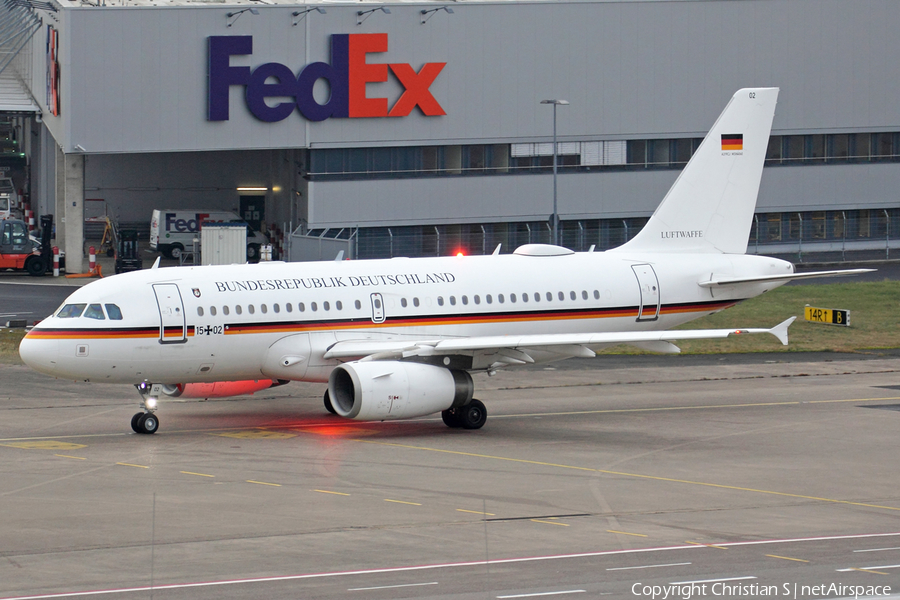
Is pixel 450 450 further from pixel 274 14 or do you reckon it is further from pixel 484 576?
pixel 274 14

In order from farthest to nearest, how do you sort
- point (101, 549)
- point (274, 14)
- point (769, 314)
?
point (274, 14) → point (769, 314) → point (101, 549)

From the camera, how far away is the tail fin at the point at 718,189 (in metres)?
40.2

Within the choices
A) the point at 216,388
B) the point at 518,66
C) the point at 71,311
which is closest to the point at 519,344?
the point at 216,388

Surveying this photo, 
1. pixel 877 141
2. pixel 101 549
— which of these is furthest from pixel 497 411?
pixel 877 141

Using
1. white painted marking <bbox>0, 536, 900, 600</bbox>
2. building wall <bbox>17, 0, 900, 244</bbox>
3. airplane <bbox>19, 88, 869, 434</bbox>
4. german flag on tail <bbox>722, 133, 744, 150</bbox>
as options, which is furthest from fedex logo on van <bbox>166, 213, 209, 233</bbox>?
white painted marking <bbox>0, 536, 900, 600</bbox>

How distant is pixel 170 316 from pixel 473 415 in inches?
326

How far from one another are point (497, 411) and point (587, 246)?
4464 centimetres

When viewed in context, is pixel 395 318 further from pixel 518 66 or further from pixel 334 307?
pixel 518 66

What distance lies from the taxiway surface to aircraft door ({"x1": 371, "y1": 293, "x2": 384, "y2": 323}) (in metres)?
2.92

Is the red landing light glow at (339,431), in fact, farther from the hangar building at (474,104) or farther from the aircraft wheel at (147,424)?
the hangar building at (474,104)

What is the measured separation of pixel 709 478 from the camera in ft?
89.9

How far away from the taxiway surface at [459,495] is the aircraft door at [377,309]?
292 centimetres

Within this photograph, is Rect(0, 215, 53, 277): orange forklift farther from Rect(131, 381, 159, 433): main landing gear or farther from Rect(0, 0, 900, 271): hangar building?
Rect(131, 381, 159, 433): main landing gear

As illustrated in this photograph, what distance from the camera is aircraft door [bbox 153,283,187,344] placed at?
3173cm
